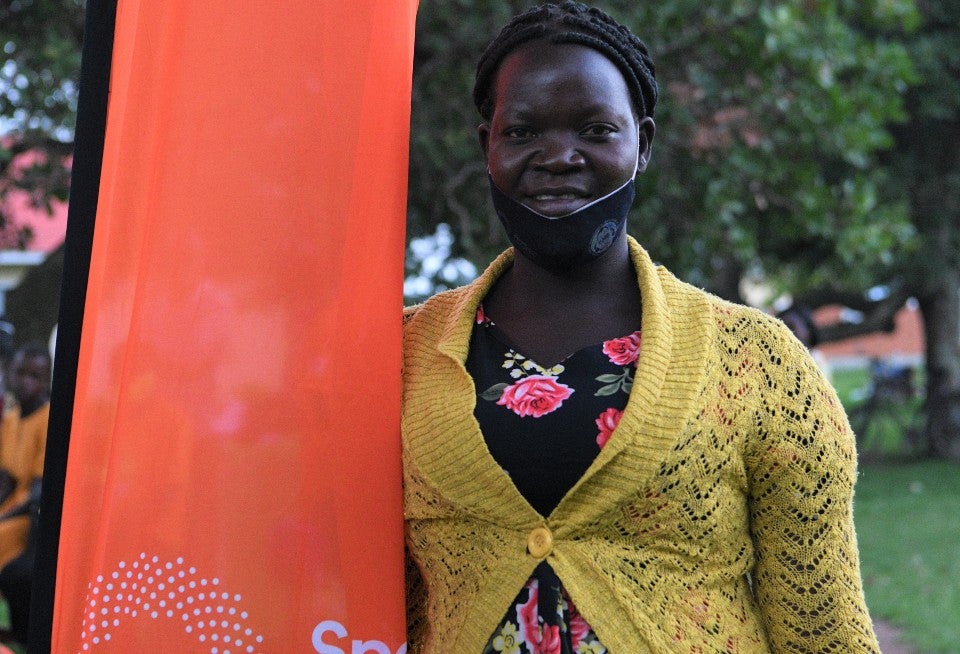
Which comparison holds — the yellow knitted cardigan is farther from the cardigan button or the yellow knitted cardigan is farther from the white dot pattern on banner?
the white dot pattern on banner

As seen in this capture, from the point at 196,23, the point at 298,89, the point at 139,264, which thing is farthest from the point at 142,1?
the point at 139,264

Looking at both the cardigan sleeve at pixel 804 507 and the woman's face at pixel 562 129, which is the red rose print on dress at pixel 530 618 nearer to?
the cardigan sleeve at pixel 804 507

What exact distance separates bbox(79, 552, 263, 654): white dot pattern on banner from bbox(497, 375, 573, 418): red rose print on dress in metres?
0.54

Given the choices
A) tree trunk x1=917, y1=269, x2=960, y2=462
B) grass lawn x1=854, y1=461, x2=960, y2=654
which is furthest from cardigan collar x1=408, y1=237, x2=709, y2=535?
tree trunk x1=917, y1=269, x2=960, y2=462

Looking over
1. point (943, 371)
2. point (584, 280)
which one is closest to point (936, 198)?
point (943, 371)

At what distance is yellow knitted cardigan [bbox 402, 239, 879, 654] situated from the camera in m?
1.87

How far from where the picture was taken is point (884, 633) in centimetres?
737

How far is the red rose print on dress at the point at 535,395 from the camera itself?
75.9 inches

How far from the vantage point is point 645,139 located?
211cm

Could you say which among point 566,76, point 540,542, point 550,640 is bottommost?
point 550,640

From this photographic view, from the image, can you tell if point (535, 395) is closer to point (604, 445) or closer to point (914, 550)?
point (604, 445)

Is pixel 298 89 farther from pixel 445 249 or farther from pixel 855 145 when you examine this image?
pixel 855 145

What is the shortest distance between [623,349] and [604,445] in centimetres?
20

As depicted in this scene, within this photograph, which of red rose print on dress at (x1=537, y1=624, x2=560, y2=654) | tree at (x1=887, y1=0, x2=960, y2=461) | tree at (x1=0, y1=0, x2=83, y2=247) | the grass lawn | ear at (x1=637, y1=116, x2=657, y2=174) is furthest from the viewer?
tree at (x1=887, y1=0, x2=960, y2=461)
